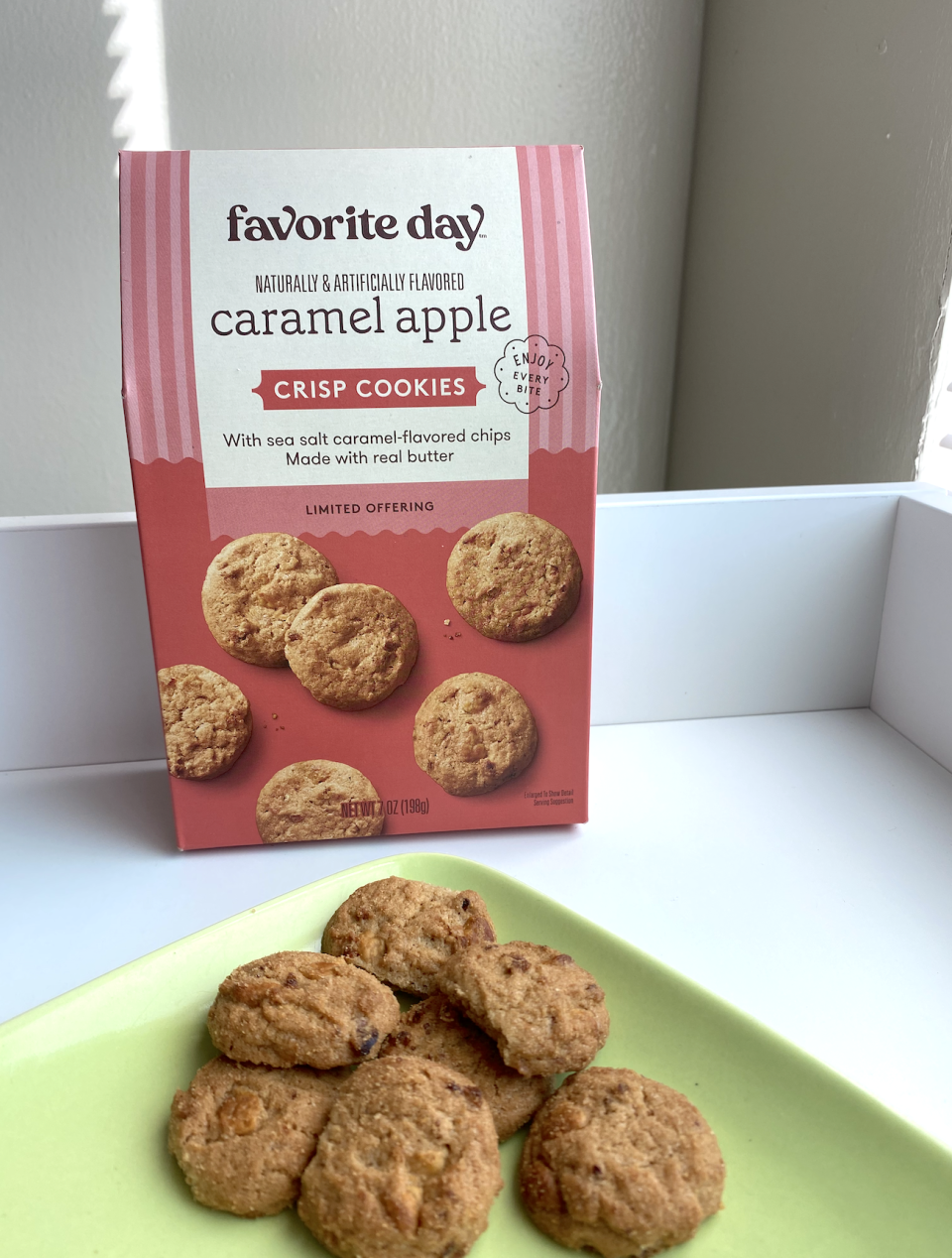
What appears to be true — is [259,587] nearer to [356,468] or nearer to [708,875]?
[356,468]

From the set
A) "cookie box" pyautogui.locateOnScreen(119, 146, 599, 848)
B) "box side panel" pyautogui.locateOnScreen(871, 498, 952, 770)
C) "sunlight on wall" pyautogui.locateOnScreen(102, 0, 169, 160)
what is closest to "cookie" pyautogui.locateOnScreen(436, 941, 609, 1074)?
"cookie box" pyautogui.locateOnScreen(119, 146, 599, 848)

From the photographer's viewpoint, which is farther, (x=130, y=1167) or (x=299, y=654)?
(x=299, y=654)

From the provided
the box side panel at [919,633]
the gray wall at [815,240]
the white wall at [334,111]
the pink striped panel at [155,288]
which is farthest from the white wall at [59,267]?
the box side panel at [919,633]

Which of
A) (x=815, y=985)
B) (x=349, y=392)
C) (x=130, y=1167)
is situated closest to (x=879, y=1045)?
(x=815, y=985)

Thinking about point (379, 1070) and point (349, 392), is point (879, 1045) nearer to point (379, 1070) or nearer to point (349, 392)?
point (379, 1070)

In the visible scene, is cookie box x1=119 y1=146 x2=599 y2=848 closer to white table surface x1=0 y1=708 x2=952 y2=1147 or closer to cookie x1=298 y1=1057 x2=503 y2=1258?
white table surface x1=0 y1=708 x2=952 y2=1147

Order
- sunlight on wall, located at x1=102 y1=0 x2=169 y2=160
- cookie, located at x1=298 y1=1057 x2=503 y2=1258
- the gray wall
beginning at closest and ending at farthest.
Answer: cookie, located at x1=298 y1=1057 x2=503 y2=1258, the gray wall, sunlight on wall, located at x1=102 y1=0 x2=169 y2=160
